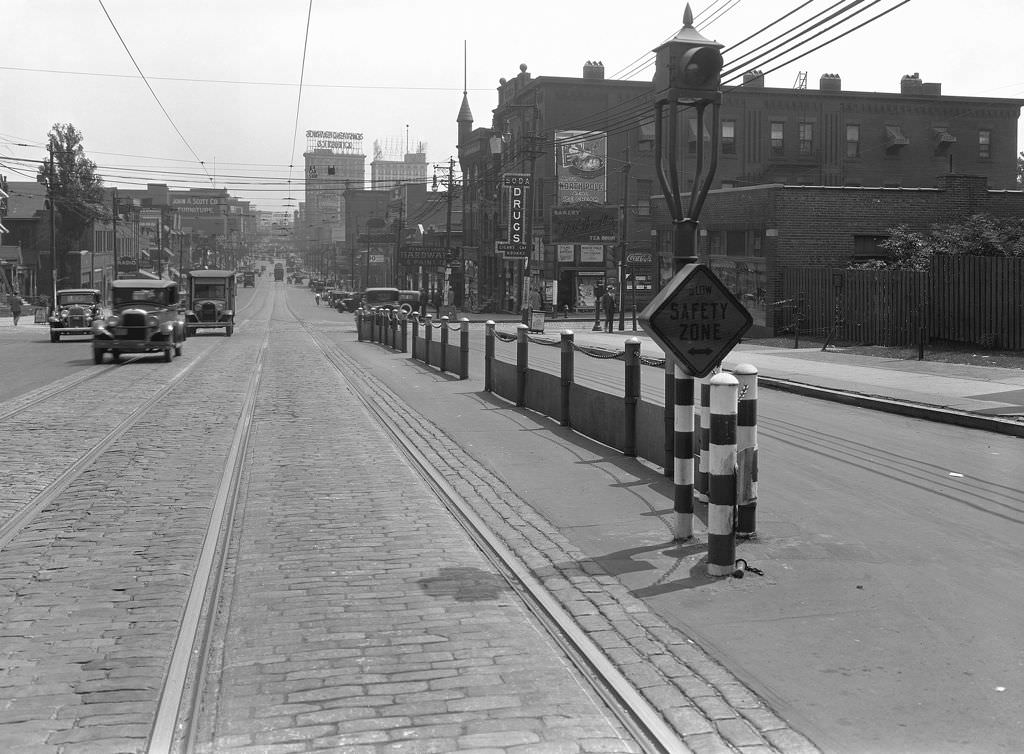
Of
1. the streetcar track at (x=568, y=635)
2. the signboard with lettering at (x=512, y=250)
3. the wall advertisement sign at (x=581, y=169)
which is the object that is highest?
the wall advertisement sign at (x=581, y=169)

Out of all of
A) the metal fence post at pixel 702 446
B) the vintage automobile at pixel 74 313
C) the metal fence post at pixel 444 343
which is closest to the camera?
the metal fence post at pixel 702 446

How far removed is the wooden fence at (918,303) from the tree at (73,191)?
62.8 m

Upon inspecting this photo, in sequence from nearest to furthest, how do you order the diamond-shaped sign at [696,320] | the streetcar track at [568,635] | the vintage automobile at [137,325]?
the streetcar track at [568,635] < the diamond-shaped sign at [696,320] < the vintage automobile at [137,325]

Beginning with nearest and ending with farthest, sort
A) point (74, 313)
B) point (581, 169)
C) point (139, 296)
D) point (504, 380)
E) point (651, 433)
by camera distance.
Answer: point (651, 433) → point (504, 380) → point (139, 296) → point (74, 313) → point (581, 169)

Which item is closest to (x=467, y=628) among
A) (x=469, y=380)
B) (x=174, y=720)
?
(x=174, y=720)

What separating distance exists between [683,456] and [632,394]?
3.90m

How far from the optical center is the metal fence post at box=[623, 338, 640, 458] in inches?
448

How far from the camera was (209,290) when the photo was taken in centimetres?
4772

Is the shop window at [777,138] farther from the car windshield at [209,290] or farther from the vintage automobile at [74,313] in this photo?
the vintage automobile at [74,313]

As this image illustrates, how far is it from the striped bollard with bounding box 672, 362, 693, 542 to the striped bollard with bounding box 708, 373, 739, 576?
63 cm

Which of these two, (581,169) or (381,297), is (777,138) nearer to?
(581,169)

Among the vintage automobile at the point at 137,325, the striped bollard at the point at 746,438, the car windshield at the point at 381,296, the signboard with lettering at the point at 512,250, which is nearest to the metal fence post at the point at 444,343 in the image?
the vintage automobile at the point at 137,325

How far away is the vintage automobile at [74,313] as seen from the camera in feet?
138

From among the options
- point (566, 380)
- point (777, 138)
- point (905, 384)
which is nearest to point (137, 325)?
point (566, 380)
